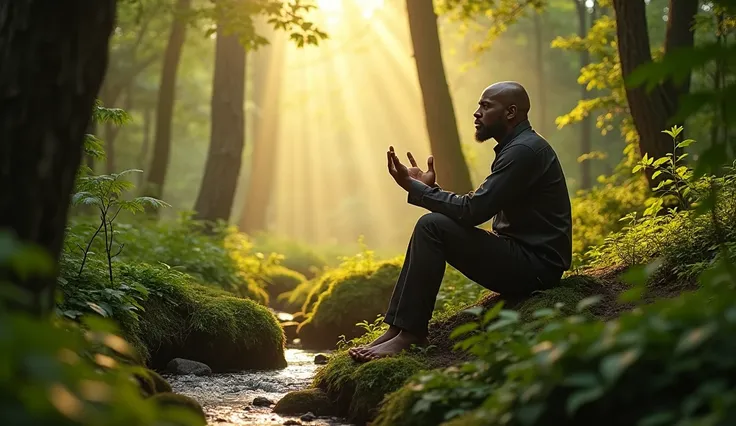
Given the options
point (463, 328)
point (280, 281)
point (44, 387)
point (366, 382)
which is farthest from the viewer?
point (280, 281)

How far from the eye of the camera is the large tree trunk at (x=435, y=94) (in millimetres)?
10859

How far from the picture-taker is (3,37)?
2.91 metres

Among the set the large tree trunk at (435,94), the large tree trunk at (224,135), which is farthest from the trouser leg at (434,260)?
the large tree trunk at (224,135)

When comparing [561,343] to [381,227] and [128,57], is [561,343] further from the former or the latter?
[381,227]

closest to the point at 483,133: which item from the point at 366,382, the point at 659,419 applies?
the point at 366,382

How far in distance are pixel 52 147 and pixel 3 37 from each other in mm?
471

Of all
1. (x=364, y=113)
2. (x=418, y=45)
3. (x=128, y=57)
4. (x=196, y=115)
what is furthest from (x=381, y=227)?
(x=418, y=45)

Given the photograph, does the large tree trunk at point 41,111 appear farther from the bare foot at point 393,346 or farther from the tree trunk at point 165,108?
the tree trunk at point 165,108

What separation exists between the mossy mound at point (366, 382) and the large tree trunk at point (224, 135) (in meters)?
9.91

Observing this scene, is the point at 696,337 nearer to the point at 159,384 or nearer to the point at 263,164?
the point at 159,384

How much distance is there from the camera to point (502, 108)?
5.40 meters

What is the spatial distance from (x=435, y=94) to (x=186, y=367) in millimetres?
6128

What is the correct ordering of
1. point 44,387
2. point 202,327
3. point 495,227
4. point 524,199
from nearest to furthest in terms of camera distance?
1. point 44,387
2. point 524,199
3. point 495,227
4. point 202,327

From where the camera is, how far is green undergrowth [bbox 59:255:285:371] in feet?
19.5
